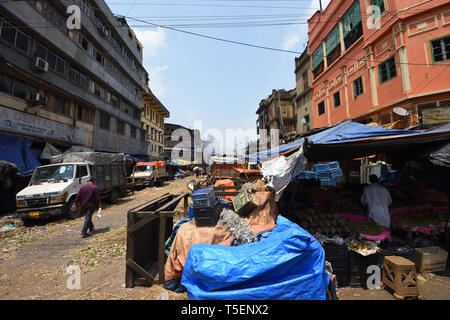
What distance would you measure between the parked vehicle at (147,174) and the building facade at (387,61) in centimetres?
1798

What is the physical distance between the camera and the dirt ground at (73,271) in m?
3.55

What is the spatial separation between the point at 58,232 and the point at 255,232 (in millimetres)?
7673

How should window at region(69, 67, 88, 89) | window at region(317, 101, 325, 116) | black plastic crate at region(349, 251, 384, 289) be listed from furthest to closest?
window at region(317, 101, 325, 116), window at region(69, 67, 88, 89), black plastic crate at region(349, 251, 384, 289)

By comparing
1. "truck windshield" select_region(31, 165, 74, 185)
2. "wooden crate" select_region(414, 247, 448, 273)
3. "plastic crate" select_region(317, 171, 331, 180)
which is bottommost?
"wooden crate" select_region(414, 247, 448, 273)

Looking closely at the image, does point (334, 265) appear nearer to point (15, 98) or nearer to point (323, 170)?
Answer: point (323, 170)

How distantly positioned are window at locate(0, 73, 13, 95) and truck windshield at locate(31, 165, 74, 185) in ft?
21.3

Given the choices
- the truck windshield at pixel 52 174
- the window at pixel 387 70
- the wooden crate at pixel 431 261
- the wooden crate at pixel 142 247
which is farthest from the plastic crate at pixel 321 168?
the truck windshield at pixel 52 174

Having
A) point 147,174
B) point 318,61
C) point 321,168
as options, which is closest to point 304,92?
point 318,61

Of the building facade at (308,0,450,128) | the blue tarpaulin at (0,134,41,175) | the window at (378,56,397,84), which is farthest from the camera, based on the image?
the window at (378,56,397,84)

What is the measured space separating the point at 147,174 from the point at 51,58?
11683 mm

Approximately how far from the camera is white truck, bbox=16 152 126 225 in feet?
25.6

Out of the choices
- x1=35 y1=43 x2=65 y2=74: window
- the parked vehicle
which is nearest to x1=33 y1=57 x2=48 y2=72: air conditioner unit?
x1=35 y1=43 x2=65 y2=74: window

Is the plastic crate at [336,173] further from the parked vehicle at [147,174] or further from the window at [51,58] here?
the window at [51,58]

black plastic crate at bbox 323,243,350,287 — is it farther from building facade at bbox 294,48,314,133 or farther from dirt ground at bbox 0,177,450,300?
building facade at bbox 294,48,314,133
